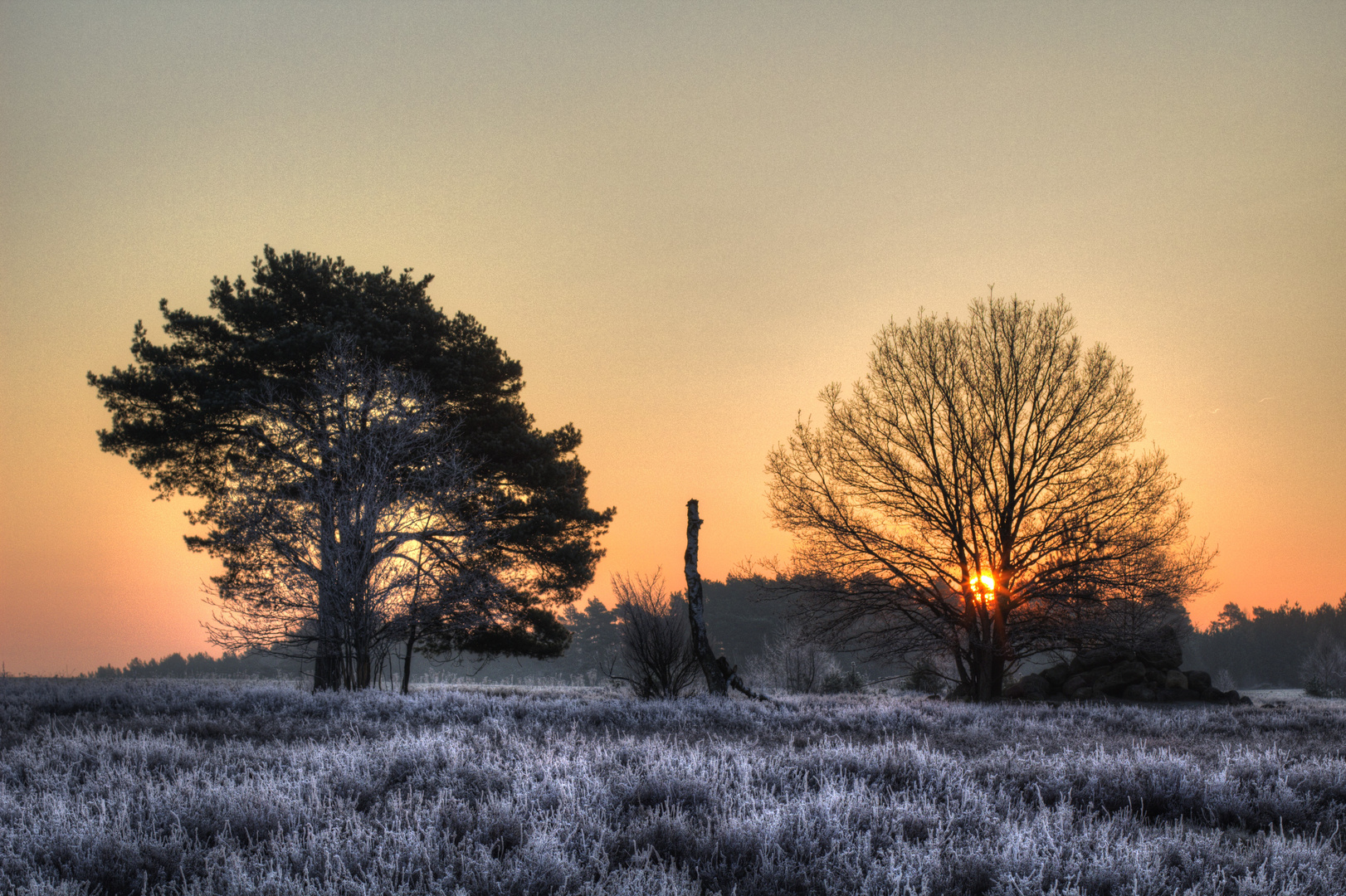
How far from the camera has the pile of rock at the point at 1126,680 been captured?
19.3 meters

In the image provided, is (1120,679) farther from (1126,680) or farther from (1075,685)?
(1075,685)

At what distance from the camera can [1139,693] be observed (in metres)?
19.1

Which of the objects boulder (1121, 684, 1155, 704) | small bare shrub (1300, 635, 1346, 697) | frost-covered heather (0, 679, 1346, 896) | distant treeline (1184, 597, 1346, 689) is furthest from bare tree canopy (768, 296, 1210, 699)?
distant treeline (1184, 597, 1346, 689)

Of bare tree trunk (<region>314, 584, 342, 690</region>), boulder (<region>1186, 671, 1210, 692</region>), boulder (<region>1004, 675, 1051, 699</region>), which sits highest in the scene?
bare tree trunk (<region>314, 584, 342, 690</region>)

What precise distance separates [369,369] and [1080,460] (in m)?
16.6

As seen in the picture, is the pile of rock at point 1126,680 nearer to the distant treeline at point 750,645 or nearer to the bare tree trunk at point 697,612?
the bare tree trunk at point 697,612

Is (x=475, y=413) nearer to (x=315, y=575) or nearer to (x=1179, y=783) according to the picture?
(x=315, y=575)

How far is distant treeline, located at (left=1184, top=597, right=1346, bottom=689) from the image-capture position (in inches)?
3002

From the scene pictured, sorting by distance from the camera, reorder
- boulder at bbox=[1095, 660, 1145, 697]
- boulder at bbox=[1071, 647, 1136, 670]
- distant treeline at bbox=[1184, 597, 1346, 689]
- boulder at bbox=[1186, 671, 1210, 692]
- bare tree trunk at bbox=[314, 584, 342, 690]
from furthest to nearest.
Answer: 1. distant treeline at bbox=[1184, 597, 1346, 689]
2. boulder at bbox=[1071, 647, 1136, 670]
3. boulder at bbox=[1186, 671, 1210, 692]
4. boulder at bbox=[1095, 660, 1145, 697]
5. bare tree trunk at bbox=[314, 584, 342, 690]

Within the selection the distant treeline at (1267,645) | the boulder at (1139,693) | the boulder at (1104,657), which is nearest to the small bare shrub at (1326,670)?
the distant treeline at (1267,645)

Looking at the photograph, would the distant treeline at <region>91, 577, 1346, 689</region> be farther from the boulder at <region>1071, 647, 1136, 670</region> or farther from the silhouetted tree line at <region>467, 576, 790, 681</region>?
the boulder at <region>1071, 647, 1136, 670</region>

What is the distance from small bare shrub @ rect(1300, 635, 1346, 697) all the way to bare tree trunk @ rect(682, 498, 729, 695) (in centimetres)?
3891

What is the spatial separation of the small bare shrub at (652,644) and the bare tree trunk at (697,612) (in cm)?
30

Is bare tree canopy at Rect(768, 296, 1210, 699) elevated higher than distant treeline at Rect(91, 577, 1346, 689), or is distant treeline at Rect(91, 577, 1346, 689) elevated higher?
bare tree canopy at Rect(768, 296, 1210, 699)
